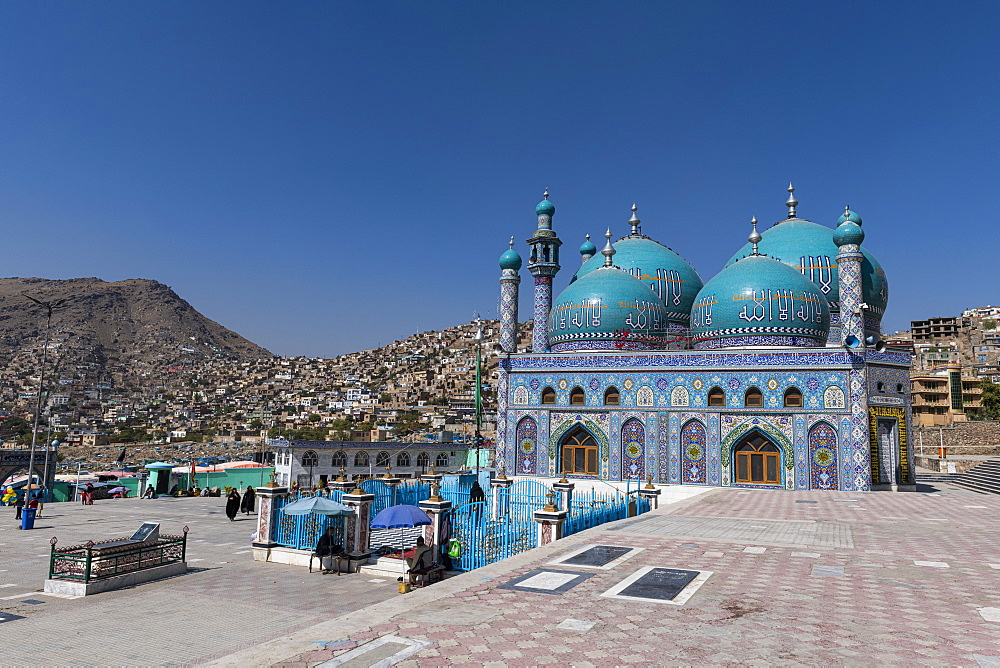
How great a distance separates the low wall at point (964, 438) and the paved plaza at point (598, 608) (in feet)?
124

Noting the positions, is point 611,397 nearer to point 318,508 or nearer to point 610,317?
point 610,317

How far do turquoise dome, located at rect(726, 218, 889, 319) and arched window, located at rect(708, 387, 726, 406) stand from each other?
691cm

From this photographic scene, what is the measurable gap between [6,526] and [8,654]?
13.3 m

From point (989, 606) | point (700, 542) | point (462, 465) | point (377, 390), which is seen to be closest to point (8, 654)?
point (700, 542)

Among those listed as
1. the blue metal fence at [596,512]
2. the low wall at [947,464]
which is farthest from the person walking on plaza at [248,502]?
the low wall at [947,464]

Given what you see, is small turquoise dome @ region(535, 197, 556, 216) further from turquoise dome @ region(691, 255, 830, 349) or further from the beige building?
the beige building

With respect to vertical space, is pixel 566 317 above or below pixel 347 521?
above

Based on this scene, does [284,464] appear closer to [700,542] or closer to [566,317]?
[566,317]

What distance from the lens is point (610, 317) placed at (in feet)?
96.6

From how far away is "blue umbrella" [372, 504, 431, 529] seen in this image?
12.7 metres

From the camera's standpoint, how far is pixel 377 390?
456ft

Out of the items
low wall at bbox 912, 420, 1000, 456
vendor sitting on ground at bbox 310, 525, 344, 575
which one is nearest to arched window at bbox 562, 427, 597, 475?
vendor sitting on ground at bbox 310, 525, 344, 575

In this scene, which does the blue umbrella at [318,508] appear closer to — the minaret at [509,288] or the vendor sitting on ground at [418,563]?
the vendor sitting on ground at [418,563]

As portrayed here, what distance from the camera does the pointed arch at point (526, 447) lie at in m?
29.1
